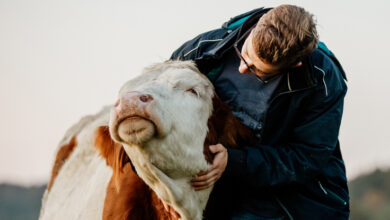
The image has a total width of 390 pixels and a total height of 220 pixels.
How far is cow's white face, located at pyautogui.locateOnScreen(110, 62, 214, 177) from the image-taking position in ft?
8.54

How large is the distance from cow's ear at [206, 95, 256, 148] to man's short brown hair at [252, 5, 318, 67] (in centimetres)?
45

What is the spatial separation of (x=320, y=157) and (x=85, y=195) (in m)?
1.92

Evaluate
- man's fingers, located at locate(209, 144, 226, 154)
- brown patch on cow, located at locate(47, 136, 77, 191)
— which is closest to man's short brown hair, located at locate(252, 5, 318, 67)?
man's fingers, located at locate(209, 144, 226, 154)

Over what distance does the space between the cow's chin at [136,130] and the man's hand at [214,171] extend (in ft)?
1.76

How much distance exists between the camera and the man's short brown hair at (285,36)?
2.95 metres

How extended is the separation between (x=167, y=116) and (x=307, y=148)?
Answer: 102 cm

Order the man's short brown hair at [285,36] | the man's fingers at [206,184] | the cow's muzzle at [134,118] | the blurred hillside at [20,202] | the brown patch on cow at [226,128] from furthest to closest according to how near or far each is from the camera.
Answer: the blurred hillside at [20,202] → the brown patch on cow at [226,128] → the man's fingers at [206,184] → the man's short brown hair at [285,36] → the cow's muzzle at [134,118]

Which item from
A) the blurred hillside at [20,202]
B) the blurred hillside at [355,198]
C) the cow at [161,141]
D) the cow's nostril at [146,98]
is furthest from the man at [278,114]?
the blurred hillside at [20,202]

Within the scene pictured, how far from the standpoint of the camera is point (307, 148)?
3.26m

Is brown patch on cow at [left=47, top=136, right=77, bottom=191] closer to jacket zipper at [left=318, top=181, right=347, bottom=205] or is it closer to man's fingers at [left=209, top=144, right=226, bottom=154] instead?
man's fingers at [left=209, top=144, right=226, bottom=154]

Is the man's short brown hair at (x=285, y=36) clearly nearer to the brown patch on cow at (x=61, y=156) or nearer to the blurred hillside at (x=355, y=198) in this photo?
the brown patch on cow at (x=61, y=156)

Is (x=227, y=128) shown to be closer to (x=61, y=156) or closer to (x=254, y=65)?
(x=254, y=65)

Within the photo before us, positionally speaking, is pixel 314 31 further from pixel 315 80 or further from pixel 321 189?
pixel 321 189

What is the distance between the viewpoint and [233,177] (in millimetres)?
3266
